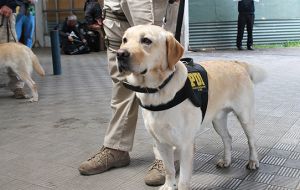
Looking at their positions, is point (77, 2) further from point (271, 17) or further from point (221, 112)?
point (221, 112)

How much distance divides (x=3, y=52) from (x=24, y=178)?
3559 millimetres

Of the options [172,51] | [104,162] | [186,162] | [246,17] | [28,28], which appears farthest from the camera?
[246,17]

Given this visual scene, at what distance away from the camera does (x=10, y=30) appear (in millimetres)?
6586

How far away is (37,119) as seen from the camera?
513 cm

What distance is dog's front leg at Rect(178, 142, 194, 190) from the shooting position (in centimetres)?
261

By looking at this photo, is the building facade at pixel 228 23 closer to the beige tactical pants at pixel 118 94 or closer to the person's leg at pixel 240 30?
the person's leg at pixel 240 30

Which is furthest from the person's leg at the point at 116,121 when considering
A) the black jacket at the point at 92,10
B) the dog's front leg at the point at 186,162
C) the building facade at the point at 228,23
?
the black jacket at the point at 92,10

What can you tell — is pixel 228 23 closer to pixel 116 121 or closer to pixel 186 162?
pixel 116 121

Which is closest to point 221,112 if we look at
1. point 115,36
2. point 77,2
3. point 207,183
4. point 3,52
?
point 207,183

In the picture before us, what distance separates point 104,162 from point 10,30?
161 inches

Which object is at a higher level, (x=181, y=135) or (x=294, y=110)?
(x=181, y=135)

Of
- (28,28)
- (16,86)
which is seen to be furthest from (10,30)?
(16,86)

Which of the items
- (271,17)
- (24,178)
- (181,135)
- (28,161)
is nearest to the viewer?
(181,135)

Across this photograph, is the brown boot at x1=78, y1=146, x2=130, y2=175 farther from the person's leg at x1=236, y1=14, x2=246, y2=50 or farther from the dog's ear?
the person's leg at x1=236, y1=14, x2=246, y2=50
